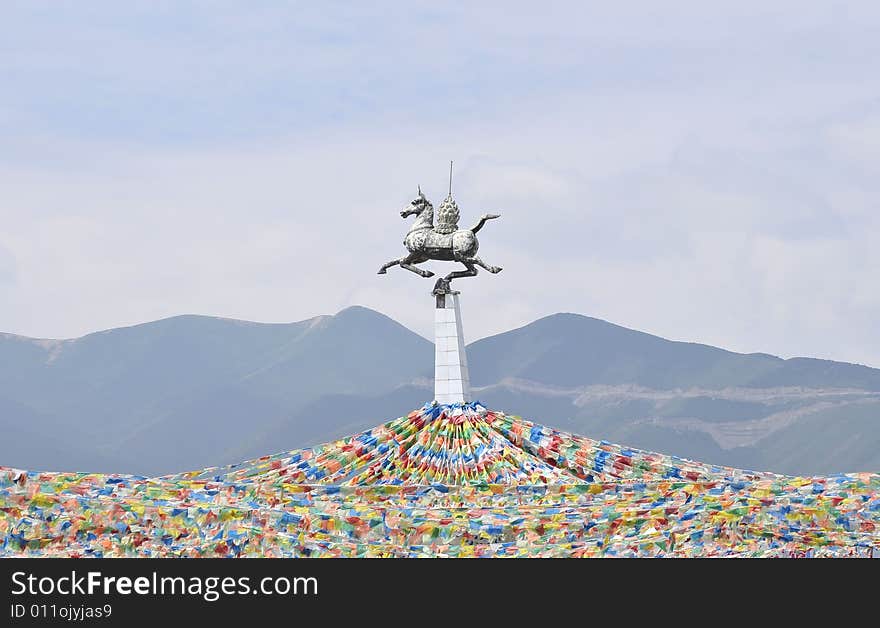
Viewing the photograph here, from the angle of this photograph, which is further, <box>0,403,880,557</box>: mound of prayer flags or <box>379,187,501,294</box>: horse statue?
<box>379,187,501,294</box>: horse statue

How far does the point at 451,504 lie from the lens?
33406 mm

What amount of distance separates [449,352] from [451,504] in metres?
4.41

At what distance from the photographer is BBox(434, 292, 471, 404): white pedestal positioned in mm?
36844

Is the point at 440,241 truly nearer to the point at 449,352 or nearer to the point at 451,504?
the point at 449,352

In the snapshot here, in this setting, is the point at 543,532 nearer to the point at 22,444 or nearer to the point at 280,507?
the point at 280,507

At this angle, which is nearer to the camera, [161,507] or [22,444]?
[161,507]

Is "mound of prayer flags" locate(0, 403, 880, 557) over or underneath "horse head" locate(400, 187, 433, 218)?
underneath

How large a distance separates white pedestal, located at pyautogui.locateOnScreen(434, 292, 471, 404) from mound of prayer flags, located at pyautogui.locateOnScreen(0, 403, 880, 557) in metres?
0.33
